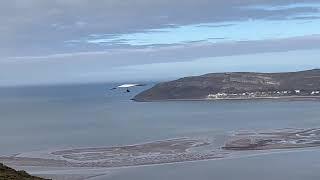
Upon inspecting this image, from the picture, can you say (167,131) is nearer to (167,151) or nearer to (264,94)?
(167,151)

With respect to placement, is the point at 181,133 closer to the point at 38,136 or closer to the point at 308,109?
the point at 38,136

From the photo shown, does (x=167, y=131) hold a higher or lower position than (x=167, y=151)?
higher

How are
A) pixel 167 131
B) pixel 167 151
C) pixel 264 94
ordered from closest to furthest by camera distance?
pixel 167 151, pixel 167 131, pixel 264 94

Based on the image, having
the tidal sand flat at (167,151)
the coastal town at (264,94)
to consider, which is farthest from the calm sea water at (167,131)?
the coastal town at (264,94)

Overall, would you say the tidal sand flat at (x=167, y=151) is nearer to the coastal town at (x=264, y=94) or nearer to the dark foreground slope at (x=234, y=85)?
the coastal town at (x=264, y=94)

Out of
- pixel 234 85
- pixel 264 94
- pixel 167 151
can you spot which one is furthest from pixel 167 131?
pixel 234 85

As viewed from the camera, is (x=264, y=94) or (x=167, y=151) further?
(x=264, y=94)

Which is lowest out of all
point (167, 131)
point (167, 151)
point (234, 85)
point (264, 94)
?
point (167, 151)

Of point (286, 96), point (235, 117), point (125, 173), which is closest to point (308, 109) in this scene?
point (235, 117)
